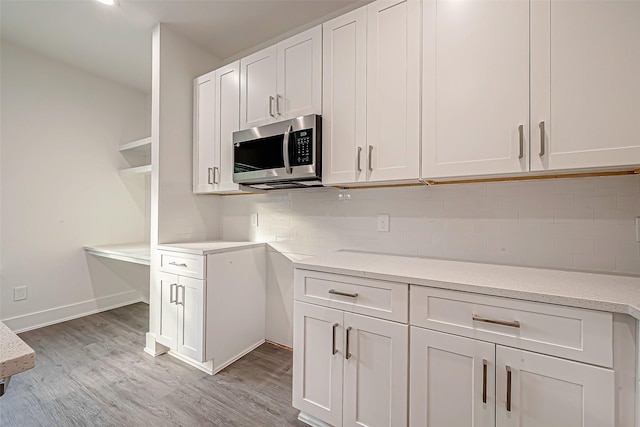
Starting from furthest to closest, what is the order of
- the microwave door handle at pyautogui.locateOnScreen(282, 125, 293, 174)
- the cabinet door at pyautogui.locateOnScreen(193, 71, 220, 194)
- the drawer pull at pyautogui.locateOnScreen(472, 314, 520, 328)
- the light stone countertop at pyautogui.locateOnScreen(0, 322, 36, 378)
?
the cabinet door at pyautogui.locateOnScreen(193, 71, 220, 194)
the microwave door handle at pyautogui.locateOnScreen(282, 125, 293, 174)
the drawer pull at pyautogui.locateOnScreen(472, 314, 520, 328)
the light stone countertop at pyautogui.locateOnScreen(0, 322, 36, 378)

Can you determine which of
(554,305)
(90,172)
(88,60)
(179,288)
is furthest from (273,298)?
(88,60)

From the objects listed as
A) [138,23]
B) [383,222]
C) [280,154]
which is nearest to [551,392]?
[383,222]

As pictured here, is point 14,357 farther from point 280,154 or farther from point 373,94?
point 373,94

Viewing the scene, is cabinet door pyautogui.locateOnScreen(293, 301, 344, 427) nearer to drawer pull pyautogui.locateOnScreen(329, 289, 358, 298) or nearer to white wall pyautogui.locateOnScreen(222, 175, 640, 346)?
drawer pull pyautogui.locateOnScreen(329, 289, 358, 298)

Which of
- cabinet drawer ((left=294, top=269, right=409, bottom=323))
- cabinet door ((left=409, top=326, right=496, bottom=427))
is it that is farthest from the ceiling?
cabinet door ((left=409, top=326, right=496, bottom=427))

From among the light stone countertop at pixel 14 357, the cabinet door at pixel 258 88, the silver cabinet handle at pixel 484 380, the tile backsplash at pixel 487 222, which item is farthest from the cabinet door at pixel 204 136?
the silver cabinet handle at pixel 484 380

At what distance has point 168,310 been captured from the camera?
2.23m

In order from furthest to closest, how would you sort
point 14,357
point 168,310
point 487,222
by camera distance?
point 168,310, point 487,222, point 14,357

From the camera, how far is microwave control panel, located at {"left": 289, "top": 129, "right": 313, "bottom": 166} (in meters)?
1.77

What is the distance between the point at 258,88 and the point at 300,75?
40cm

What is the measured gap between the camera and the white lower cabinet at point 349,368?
1.29 metres

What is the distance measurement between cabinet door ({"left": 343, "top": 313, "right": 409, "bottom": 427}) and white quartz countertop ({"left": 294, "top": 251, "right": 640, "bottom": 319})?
0.78ft

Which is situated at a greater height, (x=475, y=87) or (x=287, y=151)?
(x=475, y=87)

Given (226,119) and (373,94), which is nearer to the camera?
(373,94)
